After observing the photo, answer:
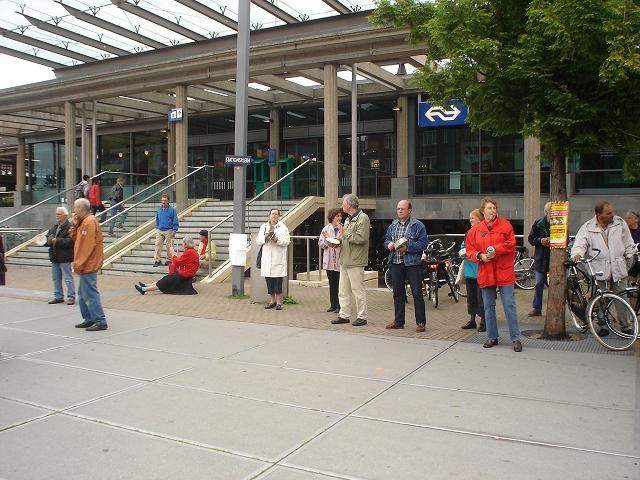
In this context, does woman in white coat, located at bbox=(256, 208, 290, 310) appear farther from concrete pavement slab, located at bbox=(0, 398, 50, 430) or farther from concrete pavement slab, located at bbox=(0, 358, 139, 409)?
concrete pavement slab, located at bbox=(0, 398, 50, 430)

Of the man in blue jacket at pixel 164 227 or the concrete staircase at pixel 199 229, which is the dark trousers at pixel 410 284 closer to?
the concrete staircase at pixel 199 229

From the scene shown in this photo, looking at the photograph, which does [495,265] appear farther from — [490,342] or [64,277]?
[64,277]

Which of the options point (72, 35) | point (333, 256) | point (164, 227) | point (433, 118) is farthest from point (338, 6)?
point (333, 256)

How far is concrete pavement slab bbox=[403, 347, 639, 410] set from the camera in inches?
213

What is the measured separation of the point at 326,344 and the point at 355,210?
218 cm

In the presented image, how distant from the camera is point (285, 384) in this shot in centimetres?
576

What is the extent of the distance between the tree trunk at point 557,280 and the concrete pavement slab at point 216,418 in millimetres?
4079

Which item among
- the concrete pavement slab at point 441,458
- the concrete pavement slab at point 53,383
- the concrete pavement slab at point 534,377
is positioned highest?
the concrete pavement slab at point 53,383

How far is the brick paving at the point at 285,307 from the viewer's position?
28.7 feet

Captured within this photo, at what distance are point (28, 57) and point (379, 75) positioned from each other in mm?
12272

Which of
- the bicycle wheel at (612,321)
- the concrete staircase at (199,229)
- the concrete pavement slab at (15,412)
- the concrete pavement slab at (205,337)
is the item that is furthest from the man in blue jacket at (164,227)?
the bicycle wheel at (612,321)

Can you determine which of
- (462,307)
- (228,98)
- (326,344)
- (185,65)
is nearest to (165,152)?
(228,98)

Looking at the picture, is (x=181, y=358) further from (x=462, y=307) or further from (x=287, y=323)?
(x=462, y=307)

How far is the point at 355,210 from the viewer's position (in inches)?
348
